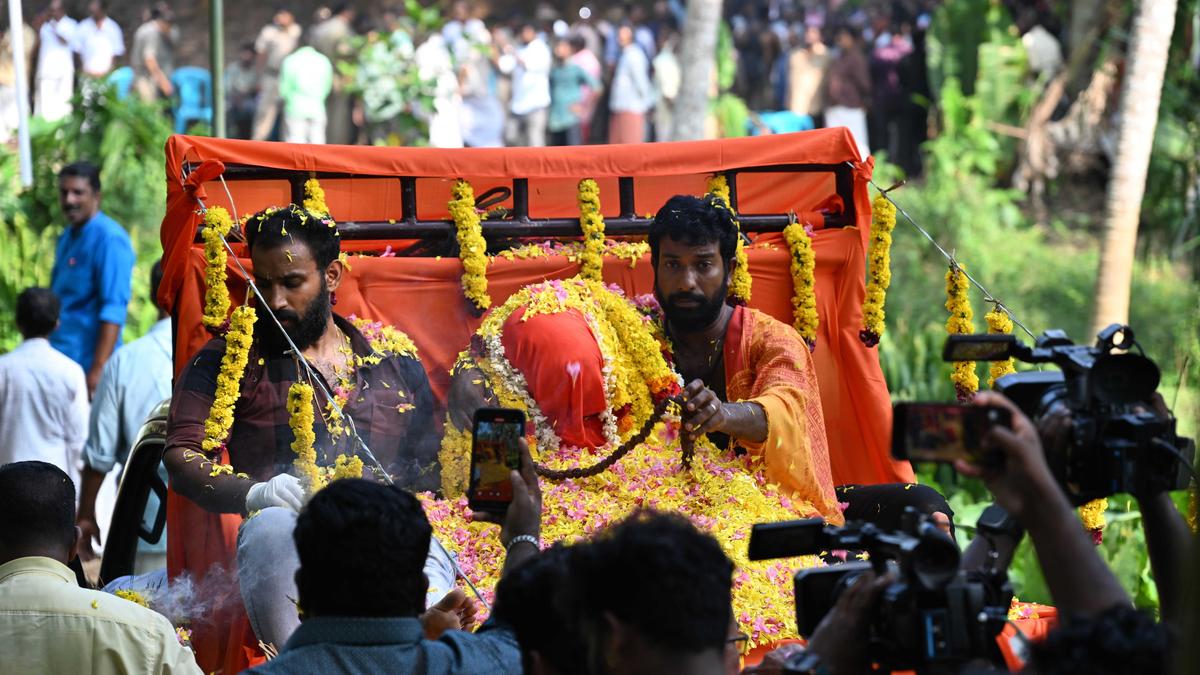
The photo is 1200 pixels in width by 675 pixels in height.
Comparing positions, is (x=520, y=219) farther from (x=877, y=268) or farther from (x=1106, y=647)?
(x=1106, y=647)

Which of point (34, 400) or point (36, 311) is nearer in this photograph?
point (36, 311)

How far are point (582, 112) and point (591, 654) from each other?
1577 centimetres

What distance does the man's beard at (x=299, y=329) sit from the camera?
5.68 metres

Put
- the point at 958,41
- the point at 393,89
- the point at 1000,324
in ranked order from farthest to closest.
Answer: the point at 958,41
the point at 393,89
the point at 1000,324

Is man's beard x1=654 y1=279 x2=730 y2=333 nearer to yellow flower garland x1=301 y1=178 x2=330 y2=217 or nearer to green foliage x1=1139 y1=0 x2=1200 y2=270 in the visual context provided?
yellow flower garland x1=301 y1=178 x2=330 y2=217

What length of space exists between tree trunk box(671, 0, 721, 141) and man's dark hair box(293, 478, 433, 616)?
13.0m

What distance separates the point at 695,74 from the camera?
15797mm

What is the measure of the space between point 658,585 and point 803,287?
4.05 meters

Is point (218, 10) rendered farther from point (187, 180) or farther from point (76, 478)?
point (187, 180)

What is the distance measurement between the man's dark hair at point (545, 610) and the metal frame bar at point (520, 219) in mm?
3568

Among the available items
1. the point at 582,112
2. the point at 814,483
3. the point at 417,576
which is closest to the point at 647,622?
the point at 417,576

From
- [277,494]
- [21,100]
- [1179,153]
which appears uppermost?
[21,100]

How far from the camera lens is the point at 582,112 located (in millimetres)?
18094

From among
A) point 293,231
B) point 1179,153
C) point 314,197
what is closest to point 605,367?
point 293,231
